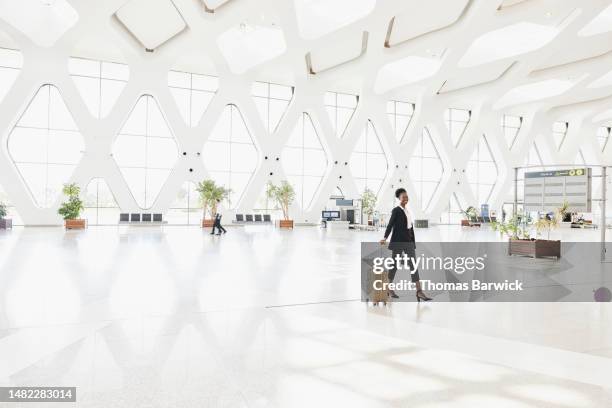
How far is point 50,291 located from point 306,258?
234 inches

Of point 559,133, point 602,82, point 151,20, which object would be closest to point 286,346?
point 151,20

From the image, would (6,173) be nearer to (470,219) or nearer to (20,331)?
(20,331)

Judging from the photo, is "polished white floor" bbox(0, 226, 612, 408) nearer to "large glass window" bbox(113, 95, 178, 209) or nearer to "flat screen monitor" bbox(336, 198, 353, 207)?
"large glass window" bbox(113, 95, 178, 209)

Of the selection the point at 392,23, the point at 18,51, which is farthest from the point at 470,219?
the point at 18,51

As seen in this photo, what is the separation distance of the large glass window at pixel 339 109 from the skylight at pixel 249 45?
7.14 metres

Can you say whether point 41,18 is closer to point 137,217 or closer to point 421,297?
point 137,217

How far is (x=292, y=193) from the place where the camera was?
2775 cm

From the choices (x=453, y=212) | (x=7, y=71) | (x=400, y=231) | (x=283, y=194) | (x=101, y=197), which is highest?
(x=7, y=71)

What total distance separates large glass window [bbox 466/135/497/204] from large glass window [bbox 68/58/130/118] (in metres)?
27.0

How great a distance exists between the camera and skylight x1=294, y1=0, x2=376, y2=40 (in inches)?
857

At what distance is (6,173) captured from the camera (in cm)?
2234

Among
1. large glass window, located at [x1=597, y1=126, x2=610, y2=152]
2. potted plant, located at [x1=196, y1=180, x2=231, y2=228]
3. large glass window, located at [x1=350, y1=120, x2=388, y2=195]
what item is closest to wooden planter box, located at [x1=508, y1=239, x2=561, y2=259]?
potted plant, located at [x1=196, y1=180, x2=231, y2=228]

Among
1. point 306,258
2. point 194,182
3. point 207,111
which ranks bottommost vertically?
point 306,258

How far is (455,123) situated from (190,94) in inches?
842
